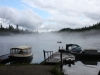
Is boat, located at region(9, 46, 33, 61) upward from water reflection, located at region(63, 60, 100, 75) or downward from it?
upward

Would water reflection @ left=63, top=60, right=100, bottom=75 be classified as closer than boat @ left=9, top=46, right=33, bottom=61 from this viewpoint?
Yes

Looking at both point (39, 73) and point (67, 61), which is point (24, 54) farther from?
point (39, 73)

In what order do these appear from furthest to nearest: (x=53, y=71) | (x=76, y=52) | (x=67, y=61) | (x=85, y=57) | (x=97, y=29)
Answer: (x=97, y=29)
(x=76, y=52)
(x=85, y=57)
(x=67, y=61)
(x=53, y=71)

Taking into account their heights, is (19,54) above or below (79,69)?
above

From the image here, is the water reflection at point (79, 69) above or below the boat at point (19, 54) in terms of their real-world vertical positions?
below

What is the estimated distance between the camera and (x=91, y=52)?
37344 mm

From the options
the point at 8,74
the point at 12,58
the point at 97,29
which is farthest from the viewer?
the point at 97,29

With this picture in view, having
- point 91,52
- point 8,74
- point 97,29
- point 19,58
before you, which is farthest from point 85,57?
point 97,29

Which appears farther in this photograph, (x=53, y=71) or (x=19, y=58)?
(x=19, y=58)

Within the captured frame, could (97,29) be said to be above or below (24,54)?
above

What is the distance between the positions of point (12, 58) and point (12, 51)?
230 cm

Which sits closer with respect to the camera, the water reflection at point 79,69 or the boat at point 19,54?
the water reflection at point 79,69

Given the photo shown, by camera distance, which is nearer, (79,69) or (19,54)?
(79,69)

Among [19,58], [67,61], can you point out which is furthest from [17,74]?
[19,58]
